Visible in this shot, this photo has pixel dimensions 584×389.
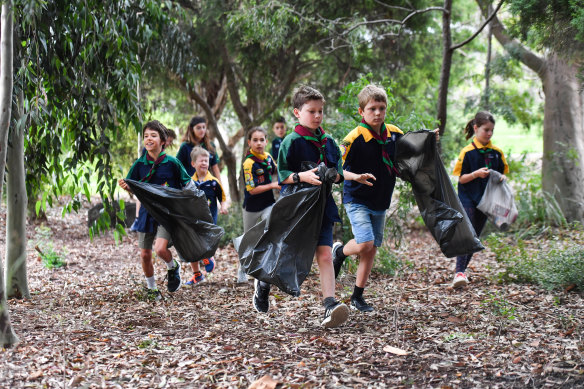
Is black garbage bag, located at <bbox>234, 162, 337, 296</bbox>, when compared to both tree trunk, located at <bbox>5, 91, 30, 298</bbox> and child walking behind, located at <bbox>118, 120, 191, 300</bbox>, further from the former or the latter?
tree trunk, located at <bbox>5, 91, 30, 298</bbox>

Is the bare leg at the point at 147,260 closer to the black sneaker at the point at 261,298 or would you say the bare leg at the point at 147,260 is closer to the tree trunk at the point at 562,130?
the black sneaker at the point at 261,298

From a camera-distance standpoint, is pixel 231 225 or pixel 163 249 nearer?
pixel 163 249

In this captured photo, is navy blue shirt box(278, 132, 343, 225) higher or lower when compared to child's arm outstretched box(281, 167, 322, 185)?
higher

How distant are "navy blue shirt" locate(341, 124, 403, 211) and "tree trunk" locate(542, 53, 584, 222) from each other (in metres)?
6.74

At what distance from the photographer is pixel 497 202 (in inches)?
241

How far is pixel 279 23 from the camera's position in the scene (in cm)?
1007

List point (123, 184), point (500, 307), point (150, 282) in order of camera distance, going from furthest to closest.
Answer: point (150, 282), point (123, 184), point (500, 307)

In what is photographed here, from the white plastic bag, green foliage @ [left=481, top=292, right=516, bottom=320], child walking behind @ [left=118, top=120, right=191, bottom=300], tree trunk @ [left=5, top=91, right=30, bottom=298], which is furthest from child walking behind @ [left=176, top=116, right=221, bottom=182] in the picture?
green foliage @ [left=481, top=292, right=516, bottom=320]

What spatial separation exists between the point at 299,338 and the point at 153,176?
94.8 inches

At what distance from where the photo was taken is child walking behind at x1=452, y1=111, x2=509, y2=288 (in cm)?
616

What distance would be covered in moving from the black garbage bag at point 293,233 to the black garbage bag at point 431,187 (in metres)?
0.95

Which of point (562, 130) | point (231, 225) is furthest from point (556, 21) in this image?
point (231, 225)

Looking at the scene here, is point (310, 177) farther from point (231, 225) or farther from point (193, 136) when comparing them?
point (231, 225)

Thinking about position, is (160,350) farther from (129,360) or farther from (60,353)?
(60,353)
